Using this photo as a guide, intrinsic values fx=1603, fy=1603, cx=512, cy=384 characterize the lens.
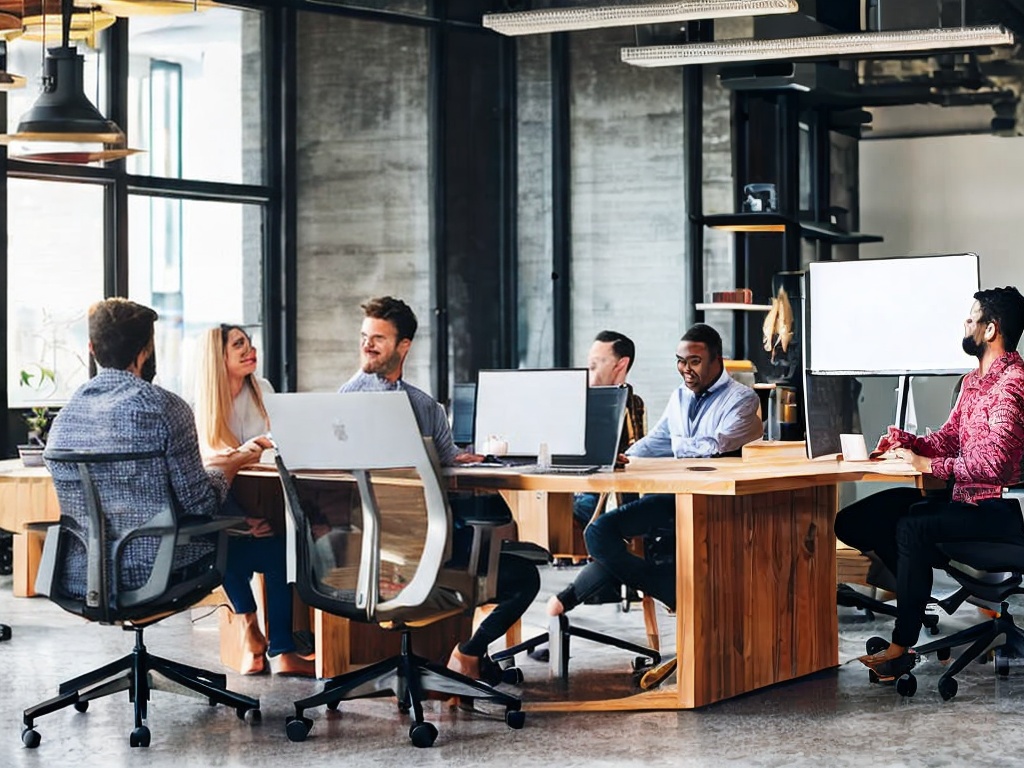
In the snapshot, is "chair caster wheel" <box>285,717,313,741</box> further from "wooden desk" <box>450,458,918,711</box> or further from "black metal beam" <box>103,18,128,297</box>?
"black metal beam" <box>103,18,128,297</box>

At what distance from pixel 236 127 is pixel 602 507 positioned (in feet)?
15.2

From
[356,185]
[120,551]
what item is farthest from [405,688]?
[356,185]

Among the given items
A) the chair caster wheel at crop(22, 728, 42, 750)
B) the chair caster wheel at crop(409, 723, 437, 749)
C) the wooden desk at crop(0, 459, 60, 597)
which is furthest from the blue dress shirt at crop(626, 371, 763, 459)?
the chair caster wheel at crop(22, 728, 42, 750)

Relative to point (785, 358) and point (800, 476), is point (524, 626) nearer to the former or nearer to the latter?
point (800, 476)

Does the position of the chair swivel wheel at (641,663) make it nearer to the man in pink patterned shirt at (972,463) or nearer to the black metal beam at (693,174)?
the man in pink patterned shirt at (972,463)

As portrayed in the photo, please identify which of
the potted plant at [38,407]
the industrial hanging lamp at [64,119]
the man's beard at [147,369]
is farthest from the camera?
the potted plant at [38,407]

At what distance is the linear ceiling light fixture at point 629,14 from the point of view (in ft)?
24.6

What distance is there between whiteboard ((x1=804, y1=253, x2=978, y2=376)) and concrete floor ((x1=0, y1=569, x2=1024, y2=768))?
3.85 ft

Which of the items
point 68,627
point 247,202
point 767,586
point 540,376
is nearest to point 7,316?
point 247,202

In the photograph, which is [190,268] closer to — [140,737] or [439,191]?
[439,191]

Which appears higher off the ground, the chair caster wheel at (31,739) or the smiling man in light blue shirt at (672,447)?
the smiling man in light blue shirt at (672,447)

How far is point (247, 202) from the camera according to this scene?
1032cm

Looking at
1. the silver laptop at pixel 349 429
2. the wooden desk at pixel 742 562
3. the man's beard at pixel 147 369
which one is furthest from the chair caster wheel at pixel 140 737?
the wooden desk at pixel 742 562

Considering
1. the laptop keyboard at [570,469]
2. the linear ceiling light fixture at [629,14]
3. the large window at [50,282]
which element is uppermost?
the linear ceiling light fixture at [629,14]
